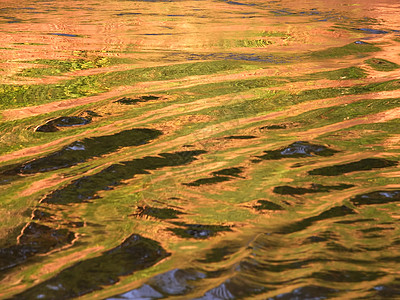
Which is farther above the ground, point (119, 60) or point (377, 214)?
point (119, 60)

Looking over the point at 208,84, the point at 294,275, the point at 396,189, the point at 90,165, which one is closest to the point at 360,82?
the point at 208,84

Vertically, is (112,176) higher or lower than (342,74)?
lower

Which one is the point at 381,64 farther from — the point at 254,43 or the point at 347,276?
the point at 347,276

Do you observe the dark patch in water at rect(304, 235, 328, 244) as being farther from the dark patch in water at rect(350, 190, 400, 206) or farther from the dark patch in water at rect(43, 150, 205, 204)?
the dark patch in water at rect(43, 150, 205, 204)

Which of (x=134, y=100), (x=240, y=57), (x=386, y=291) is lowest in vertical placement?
(x=386, y=291)

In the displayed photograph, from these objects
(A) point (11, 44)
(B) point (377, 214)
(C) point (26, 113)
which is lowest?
(B) point (377, 214)

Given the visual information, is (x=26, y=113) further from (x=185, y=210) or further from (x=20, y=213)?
→ (x=185, y=210)

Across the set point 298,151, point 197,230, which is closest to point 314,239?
point 197,230
